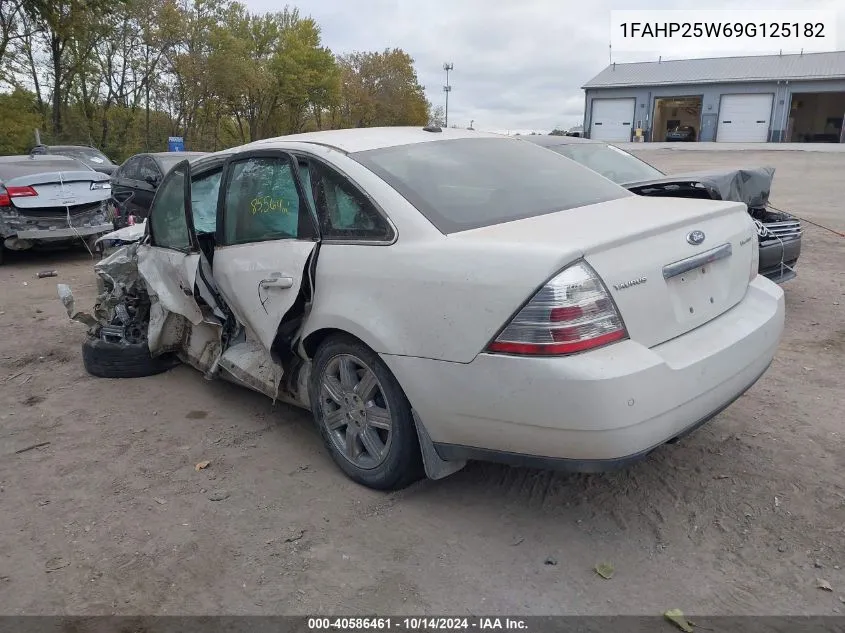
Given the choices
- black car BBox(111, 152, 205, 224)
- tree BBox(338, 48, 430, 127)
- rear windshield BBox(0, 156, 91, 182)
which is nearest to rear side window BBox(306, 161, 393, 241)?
rear windshield BBox(0, 156, 91, 182)

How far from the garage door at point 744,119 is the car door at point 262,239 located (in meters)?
44.1

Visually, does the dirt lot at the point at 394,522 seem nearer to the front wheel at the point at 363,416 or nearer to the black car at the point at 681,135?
the front wheel at the point at 363,416

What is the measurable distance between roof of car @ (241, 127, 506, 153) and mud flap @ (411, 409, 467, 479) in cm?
143

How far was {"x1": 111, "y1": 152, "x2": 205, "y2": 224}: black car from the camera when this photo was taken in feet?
37.0

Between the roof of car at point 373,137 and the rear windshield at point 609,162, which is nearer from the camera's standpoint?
the roof of car at point 373,137

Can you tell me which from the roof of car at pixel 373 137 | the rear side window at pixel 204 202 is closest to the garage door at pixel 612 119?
the roof of car at pixel 373 137

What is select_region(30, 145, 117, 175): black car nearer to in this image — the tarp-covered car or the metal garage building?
the tarp-covered car

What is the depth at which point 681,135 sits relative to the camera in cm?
4291

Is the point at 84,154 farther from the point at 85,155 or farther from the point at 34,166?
the point at 34,166

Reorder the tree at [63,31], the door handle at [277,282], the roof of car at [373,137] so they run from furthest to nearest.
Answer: the tree at [63,31]
the roof of car at [373,137]
the door handle at [277,282]

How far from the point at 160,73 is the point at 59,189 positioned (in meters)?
27.5

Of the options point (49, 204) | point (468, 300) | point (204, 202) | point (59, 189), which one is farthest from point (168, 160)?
point (468, 300)

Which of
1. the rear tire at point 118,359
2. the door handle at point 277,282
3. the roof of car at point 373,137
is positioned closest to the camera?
the door handle at point 277,282

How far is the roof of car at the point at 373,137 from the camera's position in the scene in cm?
351
